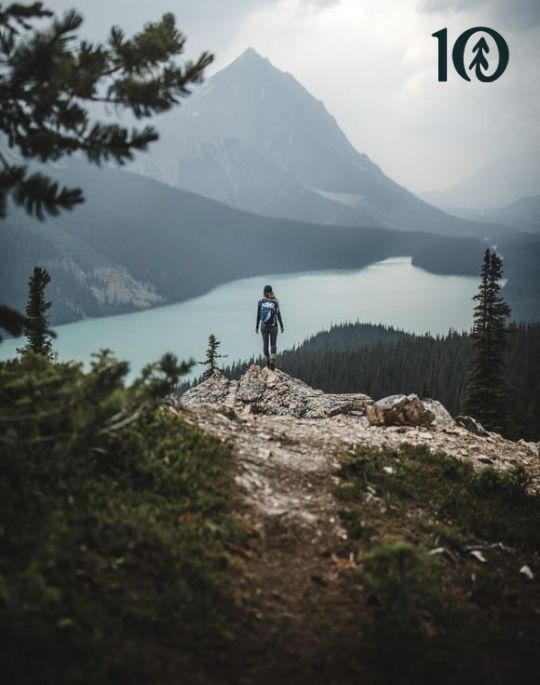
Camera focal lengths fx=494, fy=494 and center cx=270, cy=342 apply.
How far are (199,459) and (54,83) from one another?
632 centimetres

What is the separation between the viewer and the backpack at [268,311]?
20.3 meters

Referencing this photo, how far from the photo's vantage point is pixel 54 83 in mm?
5324

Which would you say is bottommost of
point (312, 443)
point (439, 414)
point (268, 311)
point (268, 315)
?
point (439, 414)

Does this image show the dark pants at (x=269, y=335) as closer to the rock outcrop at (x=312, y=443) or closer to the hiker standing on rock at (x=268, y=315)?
the hiker standing on rock at (x=268, y=315)

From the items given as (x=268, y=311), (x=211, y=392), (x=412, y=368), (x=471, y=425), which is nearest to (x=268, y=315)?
(x=268, y=311)

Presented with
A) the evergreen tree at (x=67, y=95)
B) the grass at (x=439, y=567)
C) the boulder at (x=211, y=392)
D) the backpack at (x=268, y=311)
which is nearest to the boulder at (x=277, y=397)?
the boulder at (x=211, y=392)

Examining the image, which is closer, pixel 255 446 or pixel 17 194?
pixel 17 194

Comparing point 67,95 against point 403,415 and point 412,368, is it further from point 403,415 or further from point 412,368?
point 412,368

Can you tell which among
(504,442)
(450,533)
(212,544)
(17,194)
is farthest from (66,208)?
(504,442)

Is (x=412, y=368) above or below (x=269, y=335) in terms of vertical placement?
below

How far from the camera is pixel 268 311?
2028 centimetres

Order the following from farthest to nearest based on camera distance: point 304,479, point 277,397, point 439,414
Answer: point 277,397 → point 439,414 → point 304,479

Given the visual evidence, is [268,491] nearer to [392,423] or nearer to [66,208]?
[66,208]

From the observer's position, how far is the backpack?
798 inches
